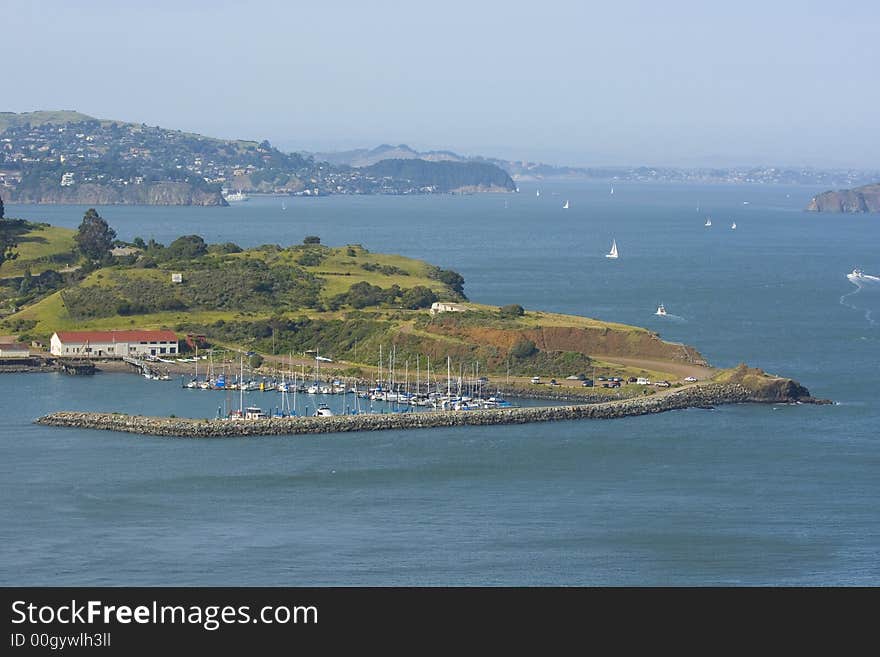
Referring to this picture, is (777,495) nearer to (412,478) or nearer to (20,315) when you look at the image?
(412,478)

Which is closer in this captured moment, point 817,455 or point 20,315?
point 817,455

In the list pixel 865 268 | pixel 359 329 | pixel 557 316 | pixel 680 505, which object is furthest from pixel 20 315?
pixel 865 268

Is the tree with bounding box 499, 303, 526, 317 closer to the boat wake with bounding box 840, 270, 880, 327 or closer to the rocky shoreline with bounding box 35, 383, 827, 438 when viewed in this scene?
the rocky shoreline with bounding box 35, 383, 827, 438

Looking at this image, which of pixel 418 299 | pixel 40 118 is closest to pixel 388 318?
pixel 418 299

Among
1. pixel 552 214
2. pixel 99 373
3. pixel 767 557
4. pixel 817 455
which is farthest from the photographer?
pixel 552 214

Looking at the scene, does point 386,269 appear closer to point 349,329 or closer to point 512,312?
point 349,329

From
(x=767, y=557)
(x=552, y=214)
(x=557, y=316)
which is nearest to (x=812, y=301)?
(x=557, y=316)

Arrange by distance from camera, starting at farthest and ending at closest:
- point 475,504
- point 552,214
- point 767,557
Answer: point 552,214
point 475,504
point 767,557
